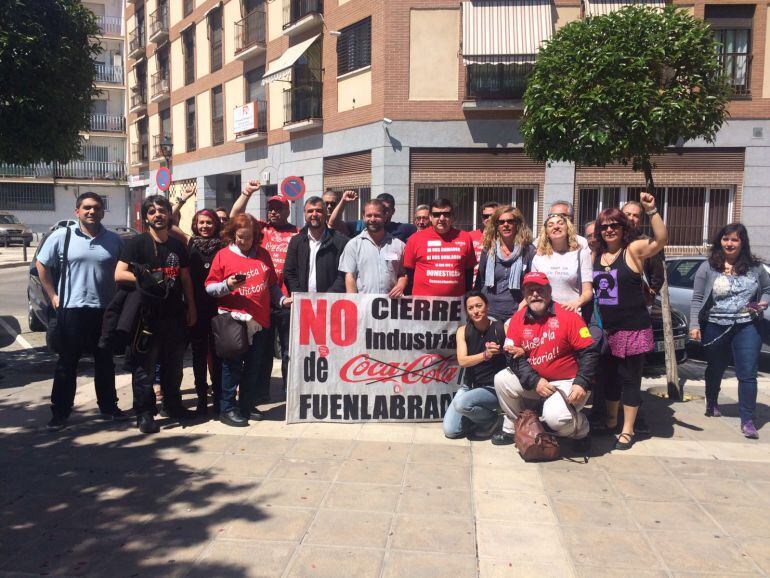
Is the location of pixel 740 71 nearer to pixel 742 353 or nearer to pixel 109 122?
pixel 742 353

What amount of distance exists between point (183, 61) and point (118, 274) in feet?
87.0

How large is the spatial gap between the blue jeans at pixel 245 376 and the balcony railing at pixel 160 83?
1095 inches

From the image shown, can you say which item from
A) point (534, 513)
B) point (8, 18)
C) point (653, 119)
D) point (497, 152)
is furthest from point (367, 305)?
point (497, 152)

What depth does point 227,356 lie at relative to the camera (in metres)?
5.50

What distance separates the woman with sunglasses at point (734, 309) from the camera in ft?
18.3

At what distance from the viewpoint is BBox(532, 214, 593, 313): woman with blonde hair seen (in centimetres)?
522

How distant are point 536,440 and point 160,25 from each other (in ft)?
103

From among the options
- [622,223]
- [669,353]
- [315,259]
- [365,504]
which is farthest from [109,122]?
[365,504]

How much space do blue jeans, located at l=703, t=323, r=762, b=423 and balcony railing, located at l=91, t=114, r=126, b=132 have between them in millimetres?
45787

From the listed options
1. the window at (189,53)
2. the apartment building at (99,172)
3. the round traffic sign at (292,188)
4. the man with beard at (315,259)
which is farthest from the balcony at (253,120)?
the apartment building at (99,172)

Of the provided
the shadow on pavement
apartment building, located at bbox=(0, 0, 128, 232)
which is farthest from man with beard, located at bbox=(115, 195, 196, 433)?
apartment building, located at bbox=(0, 0, 128, 232)

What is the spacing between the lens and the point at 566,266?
206 inches

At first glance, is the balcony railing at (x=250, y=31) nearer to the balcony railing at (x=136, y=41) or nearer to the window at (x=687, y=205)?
the balcony railing at (x=136, y=41)

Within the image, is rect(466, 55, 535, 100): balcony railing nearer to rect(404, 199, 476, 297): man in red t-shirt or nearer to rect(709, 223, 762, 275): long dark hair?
rect(709, 223, 762, 275): long dark hair
